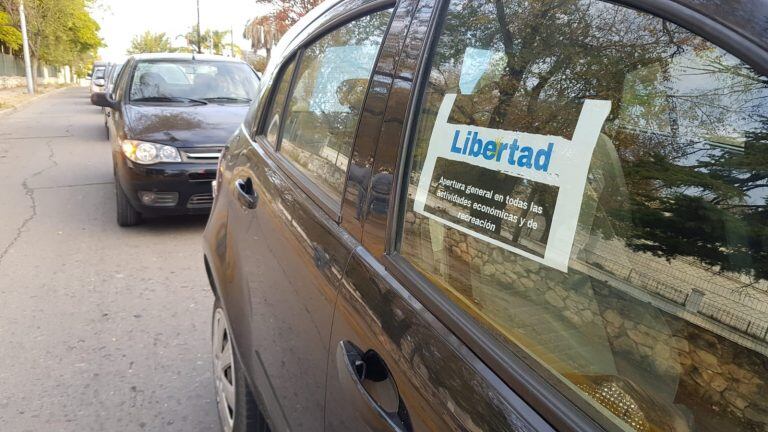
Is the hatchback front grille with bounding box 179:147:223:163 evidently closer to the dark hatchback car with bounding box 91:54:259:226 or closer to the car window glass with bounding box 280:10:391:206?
the dark hatchback car with bounding box 91:54:259:226

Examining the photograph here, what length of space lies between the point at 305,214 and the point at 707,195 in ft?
3.81

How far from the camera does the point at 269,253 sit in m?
1.92

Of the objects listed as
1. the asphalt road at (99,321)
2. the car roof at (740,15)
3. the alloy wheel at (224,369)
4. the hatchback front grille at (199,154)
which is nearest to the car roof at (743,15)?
the car roof at (740,15)

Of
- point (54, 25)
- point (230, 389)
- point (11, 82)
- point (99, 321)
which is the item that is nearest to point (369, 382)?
point (230, 389)

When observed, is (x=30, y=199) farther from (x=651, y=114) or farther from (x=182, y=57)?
(x=651, y=114)

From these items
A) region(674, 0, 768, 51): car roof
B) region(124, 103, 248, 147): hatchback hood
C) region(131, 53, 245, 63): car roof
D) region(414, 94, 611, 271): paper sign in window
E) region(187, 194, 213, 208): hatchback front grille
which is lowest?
region(187, 194, 213, 208): hatchback front grille

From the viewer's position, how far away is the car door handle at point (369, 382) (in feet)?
3.73

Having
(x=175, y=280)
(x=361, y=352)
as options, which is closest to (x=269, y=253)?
(x=361, y=352)

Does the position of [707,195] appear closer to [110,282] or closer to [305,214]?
[305,214]

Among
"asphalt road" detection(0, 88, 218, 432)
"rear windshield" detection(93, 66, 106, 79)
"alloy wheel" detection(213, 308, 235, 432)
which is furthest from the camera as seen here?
"rear windshield" detection(93, 66, 106, 79)

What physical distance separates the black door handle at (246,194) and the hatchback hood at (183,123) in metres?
3.26

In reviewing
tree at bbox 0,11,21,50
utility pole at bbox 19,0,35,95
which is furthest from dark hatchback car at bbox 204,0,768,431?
tree at bbox 0,11,21,50

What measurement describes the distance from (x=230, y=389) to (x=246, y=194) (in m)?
0.87

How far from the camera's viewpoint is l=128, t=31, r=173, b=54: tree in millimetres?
75062
